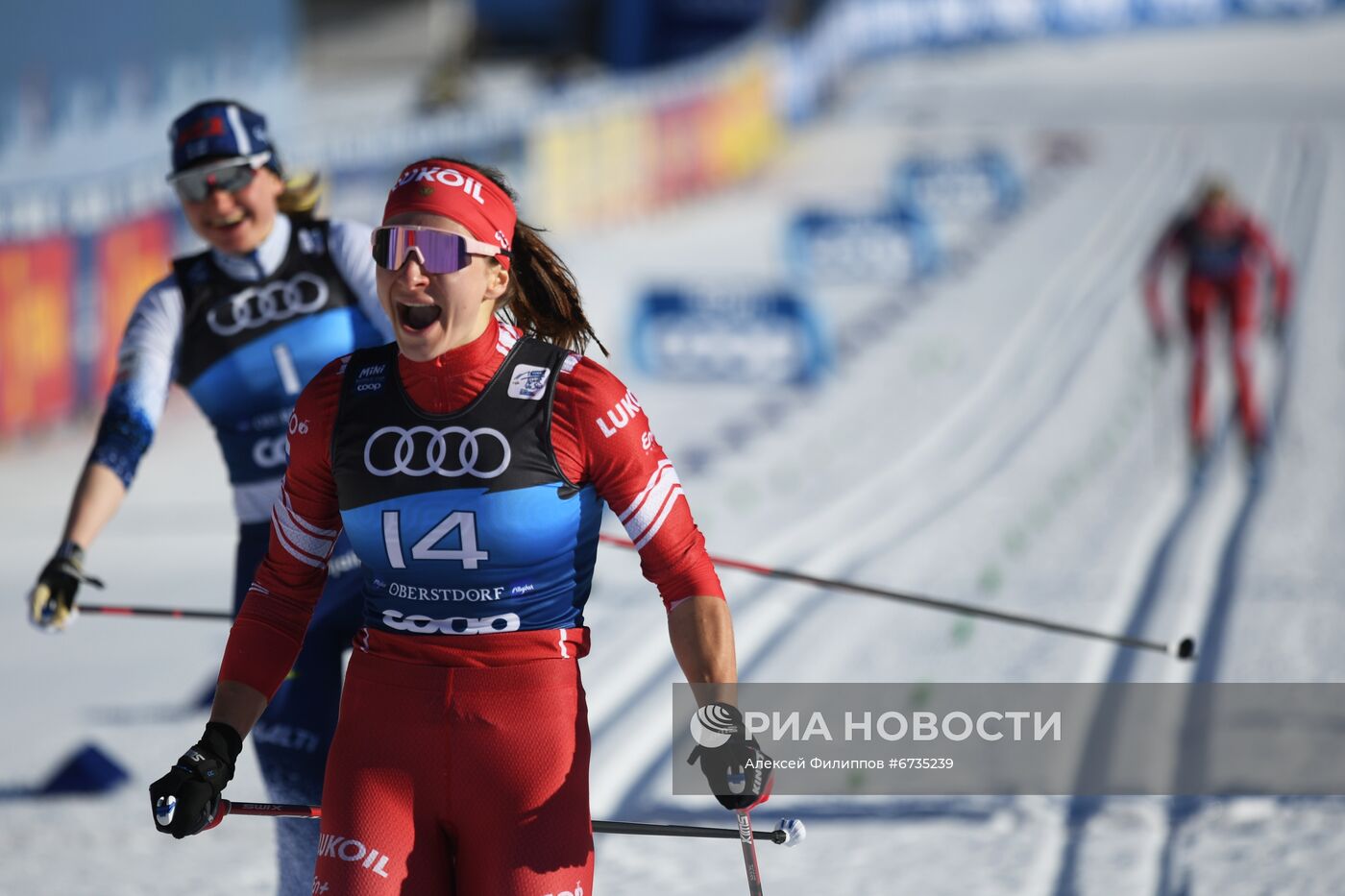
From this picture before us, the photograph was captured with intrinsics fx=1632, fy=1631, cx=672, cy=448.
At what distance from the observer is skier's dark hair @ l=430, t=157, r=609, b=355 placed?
10.3 feet

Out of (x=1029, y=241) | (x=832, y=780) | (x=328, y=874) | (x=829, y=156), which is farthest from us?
(x=829, y=156)

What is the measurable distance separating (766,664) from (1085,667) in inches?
53.6

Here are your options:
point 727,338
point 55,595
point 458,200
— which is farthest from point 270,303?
point 727,338

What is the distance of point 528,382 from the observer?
2.90 metres

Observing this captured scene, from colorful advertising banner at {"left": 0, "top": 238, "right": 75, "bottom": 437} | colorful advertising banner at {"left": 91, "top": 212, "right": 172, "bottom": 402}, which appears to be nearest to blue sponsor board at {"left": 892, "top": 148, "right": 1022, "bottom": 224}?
colorful advertising banner at {"left": 91, "top": 212, "right": 172, "bottom": 402}

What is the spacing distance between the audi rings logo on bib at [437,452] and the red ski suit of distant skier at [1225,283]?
9377mm

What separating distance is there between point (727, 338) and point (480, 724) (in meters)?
11.3

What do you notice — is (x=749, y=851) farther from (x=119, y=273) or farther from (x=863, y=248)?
(x=863, y=248)

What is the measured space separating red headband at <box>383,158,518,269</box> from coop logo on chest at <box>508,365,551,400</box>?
198 millimetres

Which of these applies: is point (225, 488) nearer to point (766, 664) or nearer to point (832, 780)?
point (766, 664)

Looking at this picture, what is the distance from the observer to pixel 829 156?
2870cm

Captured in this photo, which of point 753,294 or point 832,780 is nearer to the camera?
point 832,780

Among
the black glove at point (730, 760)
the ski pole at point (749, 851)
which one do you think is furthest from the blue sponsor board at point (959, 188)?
the black glove at point (730, 760)

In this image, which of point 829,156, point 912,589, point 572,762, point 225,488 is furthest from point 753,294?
point 829,156
